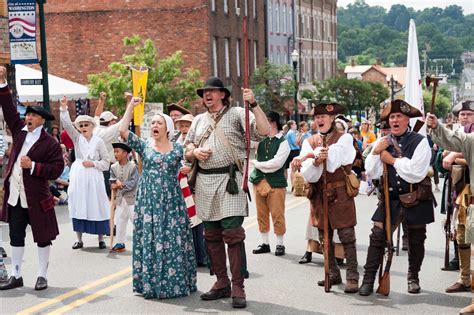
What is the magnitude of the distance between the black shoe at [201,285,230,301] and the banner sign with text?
11479 millimetres

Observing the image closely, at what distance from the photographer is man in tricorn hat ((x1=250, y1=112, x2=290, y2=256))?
502 inches

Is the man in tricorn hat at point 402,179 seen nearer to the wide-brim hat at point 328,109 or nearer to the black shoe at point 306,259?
the wide-brim hat at point 328,109

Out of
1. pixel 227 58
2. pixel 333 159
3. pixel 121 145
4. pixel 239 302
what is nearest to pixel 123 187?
pixel 121 145

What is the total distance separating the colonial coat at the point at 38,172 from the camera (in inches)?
399

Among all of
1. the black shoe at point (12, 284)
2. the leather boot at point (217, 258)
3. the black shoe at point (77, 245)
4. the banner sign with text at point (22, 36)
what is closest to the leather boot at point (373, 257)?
the leather boot at point (217, 258)

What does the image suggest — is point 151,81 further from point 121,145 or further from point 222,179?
point 222,179

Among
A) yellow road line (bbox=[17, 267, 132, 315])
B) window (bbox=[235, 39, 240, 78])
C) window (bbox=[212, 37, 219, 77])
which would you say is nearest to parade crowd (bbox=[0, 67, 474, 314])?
yellow road line (bbox=[17, 267, 132, 315])

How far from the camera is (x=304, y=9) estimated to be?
67562 mm

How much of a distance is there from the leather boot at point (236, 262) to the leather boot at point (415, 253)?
1729 mm

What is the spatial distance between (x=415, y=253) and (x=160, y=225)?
2.54 metres

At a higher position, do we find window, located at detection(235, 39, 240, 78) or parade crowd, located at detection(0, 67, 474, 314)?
window, located at detection(235, 39, 240, 78)

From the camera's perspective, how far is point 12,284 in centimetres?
1024

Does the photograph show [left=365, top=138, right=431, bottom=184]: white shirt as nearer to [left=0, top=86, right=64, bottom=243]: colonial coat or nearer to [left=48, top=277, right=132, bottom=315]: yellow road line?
[left=48, top=277, right=132, bottom=315]: yellow road line

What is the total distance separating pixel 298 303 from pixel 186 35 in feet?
123
